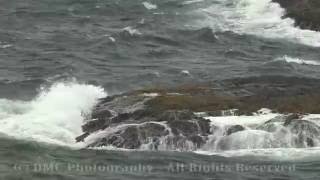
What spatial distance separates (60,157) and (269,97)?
7797mm

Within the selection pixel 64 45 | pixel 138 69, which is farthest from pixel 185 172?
pixel 64 45

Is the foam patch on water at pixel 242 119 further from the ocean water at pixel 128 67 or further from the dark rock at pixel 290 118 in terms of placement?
the dark rock at pixel 290 118

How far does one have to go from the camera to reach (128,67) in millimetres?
33688

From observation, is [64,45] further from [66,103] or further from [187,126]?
[187,126]

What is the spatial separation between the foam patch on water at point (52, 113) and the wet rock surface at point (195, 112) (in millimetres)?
512

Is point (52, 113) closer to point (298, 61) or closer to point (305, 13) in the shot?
point (298, 61)

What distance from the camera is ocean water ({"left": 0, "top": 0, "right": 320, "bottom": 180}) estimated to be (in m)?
21.4

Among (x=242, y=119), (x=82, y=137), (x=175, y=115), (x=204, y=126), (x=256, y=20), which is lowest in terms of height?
(x=82, y=137)

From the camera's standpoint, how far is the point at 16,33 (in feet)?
131

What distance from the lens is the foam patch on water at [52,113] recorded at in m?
24.2

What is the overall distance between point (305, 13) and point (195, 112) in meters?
20.0

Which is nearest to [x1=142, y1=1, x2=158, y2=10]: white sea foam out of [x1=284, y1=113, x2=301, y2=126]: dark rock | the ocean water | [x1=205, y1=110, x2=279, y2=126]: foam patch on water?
the ocean water

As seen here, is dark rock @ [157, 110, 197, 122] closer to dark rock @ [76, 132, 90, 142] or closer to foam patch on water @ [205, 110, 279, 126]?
foam patch on water @ [205, 110, 279, 126]

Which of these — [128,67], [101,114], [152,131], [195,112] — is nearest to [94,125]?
[101,114]
